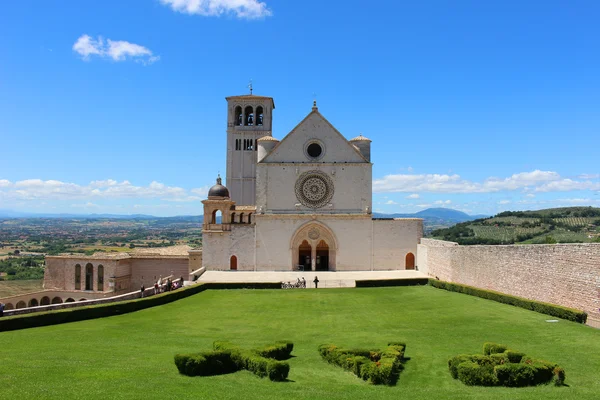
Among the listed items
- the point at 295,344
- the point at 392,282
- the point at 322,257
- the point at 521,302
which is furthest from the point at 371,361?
the point at 322,257

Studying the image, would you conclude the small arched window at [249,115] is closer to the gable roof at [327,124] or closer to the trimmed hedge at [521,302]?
the gable roof at [327,124]

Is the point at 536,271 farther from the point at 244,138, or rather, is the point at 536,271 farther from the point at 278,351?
the point at 244,138

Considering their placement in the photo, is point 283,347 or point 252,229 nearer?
point 283,347

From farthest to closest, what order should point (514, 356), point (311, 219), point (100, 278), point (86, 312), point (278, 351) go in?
1. point (100, 278)
2. point (311, 219)
3. point (86, 312)
4. point (278, 351)
5. point (514, 356)

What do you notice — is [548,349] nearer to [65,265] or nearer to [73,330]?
[73,330]

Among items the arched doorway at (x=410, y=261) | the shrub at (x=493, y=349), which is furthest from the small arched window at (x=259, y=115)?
the shrub at (x=493, y=349)

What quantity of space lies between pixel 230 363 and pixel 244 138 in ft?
143

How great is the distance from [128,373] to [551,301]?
58.0ft

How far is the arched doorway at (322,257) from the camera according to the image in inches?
1711

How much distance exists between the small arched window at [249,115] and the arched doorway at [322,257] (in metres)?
18.7

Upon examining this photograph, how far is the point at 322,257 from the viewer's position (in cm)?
4378

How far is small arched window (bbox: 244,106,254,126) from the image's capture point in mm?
55594

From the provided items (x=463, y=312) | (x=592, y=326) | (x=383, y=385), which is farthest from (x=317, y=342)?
(x=592, y=326)

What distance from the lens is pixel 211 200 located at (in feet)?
144
